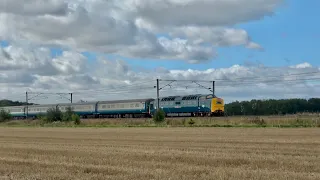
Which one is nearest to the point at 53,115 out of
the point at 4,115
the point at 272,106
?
the point at 4,115

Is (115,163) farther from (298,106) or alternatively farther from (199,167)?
(298,106)

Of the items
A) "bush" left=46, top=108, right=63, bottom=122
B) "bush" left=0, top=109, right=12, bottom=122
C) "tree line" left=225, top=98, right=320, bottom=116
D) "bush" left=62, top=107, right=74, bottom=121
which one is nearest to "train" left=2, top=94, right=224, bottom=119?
"bush" left=46, top=108, right=63, bottom=122

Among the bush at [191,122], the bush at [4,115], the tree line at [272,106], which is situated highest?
the tree line at [272,106]

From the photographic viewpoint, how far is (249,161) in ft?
64.9

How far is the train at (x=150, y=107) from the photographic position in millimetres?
82956

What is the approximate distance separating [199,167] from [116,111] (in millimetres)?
79166

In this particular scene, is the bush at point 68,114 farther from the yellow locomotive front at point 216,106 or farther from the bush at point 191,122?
the bush at point 191,122

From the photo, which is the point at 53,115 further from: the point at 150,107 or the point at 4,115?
the point at 150,107

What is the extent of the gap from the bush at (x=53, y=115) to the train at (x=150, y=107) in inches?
95.9

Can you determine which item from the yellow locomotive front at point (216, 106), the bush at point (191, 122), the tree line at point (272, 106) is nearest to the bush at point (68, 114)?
the yellow locomotive front at point (216, 106)

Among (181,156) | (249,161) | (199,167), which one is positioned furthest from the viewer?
(181,156)

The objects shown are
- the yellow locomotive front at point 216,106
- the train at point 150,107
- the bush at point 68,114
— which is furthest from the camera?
the bush at point 68,114

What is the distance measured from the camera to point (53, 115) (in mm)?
106188

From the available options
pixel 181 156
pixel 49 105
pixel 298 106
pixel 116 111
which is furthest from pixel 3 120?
pixel 181 156
